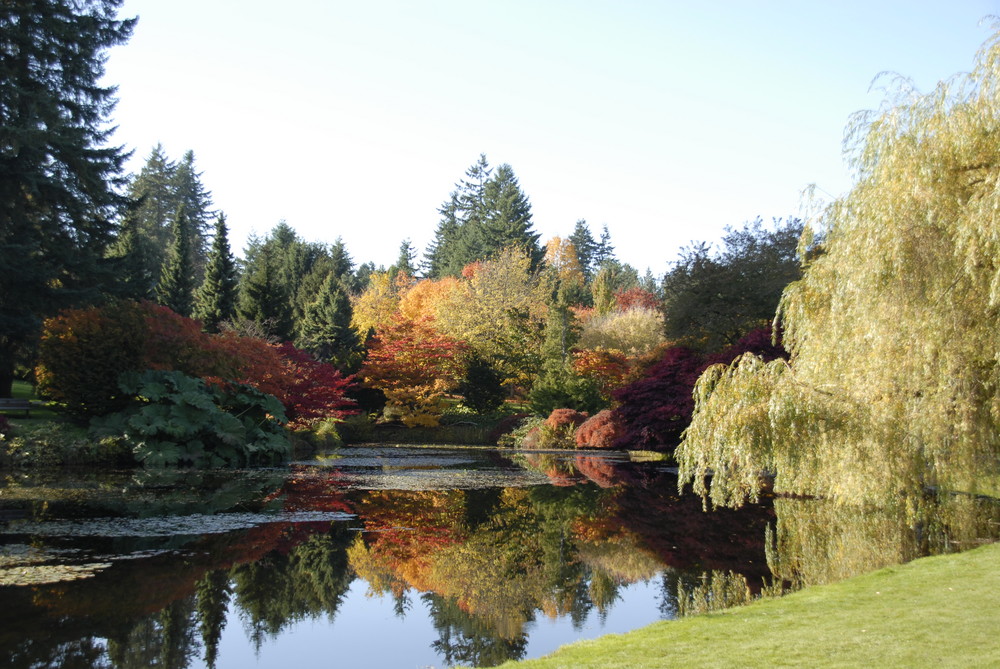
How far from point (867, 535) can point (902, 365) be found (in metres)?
3.78

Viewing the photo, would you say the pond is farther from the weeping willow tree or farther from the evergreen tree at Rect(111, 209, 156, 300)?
the evergreen tree at Rect(111, 209, 156, 300)

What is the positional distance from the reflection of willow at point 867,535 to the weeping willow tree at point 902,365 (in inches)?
32.2

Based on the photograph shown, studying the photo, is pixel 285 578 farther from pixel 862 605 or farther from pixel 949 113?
→ pixel 949 113

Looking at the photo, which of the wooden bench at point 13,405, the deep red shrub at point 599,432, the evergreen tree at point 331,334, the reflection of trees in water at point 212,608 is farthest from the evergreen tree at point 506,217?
the reflection of trees in water at point 212,608

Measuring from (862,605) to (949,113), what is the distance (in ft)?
20.1

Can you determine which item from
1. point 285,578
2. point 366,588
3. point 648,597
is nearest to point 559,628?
point 648,597

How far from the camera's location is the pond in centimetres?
665

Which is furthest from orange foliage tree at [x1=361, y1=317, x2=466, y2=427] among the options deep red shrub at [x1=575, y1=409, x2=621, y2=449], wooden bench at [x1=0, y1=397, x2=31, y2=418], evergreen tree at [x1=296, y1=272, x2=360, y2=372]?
wooden bench at [x1=0, y1=397, x2=31, y2=418]

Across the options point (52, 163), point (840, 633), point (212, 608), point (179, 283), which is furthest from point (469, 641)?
point (179, 283)

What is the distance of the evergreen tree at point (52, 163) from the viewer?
2067 cm

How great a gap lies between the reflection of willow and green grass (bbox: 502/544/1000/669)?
5.43ft

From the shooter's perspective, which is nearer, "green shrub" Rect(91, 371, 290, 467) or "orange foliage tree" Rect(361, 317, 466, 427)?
"green shrub" Rect(91, 371, 290, 467)

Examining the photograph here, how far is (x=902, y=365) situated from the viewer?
8844mm

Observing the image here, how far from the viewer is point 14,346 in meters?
21.6
